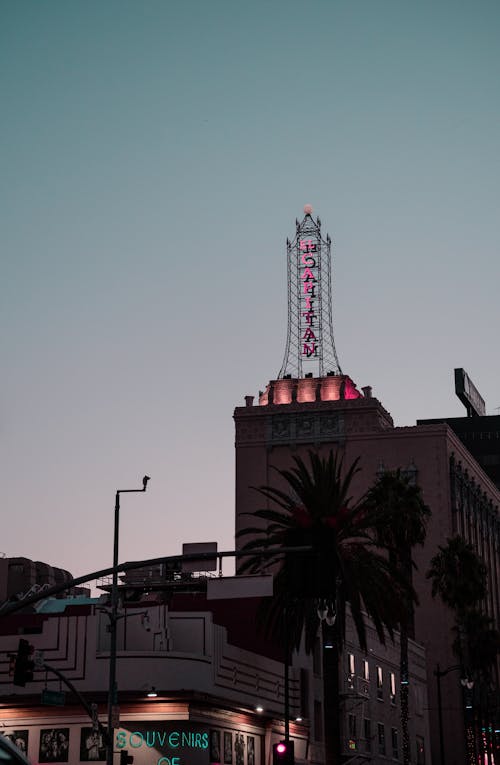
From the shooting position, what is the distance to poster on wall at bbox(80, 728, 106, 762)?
50438mm

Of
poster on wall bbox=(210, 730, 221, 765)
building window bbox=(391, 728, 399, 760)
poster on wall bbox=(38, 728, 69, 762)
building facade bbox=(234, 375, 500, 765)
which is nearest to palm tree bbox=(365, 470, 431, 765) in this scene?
building window bbox=(391, 728, 399, 760)

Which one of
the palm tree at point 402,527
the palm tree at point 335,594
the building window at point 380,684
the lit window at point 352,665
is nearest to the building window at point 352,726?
the lit window at point 352,665

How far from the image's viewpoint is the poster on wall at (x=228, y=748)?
54250 mm

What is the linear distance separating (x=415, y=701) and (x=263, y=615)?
4205cm

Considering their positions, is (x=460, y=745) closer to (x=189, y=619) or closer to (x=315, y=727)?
(x=315, y=727)

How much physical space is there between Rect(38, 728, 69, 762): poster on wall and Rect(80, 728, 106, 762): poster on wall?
720 mm

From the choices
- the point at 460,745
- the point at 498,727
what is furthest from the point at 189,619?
the point at 498,727

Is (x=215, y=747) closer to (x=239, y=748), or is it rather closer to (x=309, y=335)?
(x=239, y=748)

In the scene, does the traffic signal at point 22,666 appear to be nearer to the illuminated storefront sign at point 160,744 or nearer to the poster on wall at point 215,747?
the illuminated storefront sign at point 160,744

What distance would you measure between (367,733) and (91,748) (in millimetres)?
30213

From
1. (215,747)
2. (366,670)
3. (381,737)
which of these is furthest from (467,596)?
(215,747)

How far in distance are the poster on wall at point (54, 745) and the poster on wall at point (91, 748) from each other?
2.36 ft

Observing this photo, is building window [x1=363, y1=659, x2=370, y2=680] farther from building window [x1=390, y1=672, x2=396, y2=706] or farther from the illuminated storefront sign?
the illuminated storefront sign

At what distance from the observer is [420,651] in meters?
100
